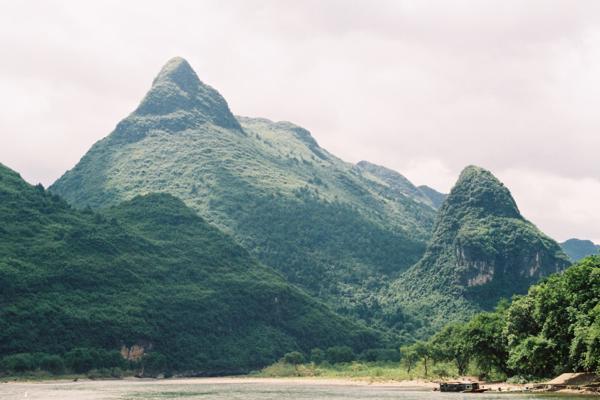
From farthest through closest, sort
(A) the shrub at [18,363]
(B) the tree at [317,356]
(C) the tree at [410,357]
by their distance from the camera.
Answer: (B) the tree at [317,356]
(A) the shrub at [18,363]
(C) the tree at [410,357]

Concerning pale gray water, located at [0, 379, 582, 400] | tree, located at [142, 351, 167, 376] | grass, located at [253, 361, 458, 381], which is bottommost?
pale gray water, located at [0, 379, 582, 400]

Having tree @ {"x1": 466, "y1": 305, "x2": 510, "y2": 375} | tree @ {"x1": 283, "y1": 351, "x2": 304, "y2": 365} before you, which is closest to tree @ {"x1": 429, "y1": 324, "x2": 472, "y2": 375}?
tree @ {"x1": 466, "y1": 305, "x2": 510, "y2": 375}

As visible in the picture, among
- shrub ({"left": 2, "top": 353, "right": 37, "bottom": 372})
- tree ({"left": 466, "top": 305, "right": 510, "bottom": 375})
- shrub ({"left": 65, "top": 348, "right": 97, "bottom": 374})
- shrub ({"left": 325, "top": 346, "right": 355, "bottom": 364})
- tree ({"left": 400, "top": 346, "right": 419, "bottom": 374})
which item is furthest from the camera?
shrub ({"left": 325, "top": 346, "right": 355, "bottom": 364})

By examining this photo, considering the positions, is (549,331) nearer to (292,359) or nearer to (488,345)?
(488,345)

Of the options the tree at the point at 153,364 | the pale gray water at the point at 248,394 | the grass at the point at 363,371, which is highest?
the tree at the point at 153,364

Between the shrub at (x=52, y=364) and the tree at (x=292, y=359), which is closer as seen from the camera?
the shrub at (x=52, y=364)

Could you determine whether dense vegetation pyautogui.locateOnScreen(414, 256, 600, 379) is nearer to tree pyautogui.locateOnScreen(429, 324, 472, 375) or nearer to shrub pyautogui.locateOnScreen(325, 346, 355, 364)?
tree pyautogui.locateOnScreen(429, 324, 472, 375)

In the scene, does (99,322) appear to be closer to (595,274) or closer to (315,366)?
(315,366)

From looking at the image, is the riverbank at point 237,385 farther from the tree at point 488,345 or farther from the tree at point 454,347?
the tree at point 454,347

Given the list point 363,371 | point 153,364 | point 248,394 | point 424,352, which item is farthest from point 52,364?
point 424,352

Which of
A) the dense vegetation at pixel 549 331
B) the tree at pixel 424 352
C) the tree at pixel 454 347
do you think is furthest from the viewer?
the tree at pixel 424 352

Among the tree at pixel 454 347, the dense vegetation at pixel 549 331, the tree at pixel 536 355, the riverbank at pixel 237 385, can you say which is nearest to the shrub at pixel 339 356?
the riverbank at pixel 237 385

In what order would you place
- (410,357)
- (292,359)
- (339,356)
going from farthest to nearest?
1. (339,356)
2. (292,359)
3. (410,357)

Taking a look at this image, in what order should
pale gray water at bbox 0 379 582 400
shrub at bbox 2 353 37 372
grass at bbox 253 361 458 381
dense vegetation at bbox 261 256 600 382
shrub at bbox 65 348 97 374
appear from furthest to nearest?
shrub at bbox 65 348 97 374
shrub at bbox 2 353 37 372
grass at bbox 253 361 458 381
pale gray water at bbox 0 379 582 400
dense vegetation at bbox 261 256 600 382
